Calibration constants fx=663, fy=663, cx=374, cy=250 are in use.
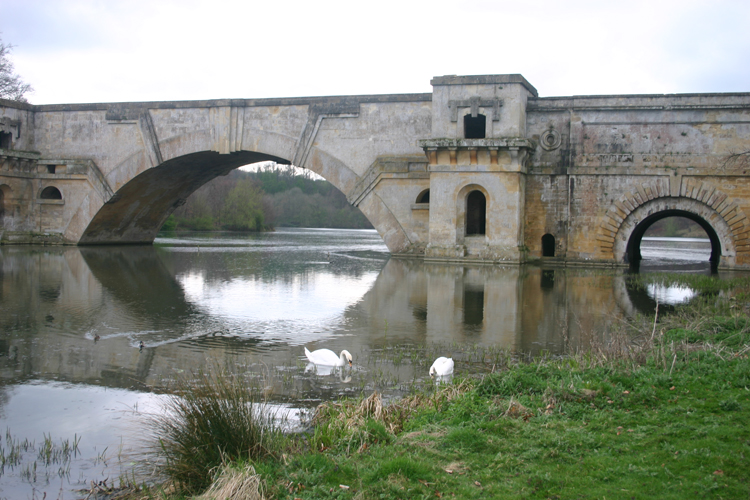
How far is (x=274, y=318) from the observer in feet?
39.7

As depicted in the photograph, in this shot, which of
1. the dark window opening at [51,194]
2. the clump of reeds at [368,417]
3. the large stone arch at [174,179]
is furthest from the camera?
the dark window opening at [51,194]

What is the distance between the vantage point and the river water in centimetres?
596

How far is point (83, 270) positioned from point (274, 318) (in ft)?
35.5

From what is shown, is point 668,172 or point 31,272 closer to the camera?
point 31,272

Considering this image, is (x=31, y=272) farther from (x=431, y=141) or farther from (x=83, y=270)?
→ (x=431, y=141)

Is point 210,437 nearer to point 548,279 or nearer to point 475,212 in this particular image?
point 548,279

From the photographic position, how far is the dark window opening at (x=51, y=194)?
31906 mm

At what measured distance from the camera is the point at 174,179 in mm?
32625

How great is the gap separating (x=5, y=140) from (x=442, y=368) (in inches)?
1189

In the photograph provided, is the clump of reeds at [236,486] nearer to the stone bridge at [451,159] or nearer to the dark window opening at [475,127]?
the stone bridge at [451,159]

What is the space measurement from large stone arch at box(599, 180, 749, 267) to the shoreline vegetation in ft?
57.7

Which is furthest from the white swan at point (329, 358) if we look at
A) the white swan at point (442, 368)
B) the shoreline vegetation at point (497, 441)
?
the shoreline vegetation at point (497, 441)

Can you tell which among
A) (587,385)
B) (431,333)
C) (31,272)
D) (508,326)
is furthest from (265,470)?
(31,272)

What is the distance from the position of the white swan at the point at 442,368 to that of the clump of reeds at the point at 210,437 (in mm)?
2695
